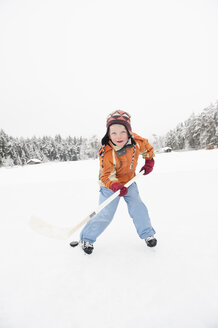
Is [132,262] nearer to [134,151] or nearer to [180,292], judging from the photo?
[180,292]

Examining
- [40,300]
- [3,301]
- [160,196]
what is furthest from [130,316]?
[160,196]

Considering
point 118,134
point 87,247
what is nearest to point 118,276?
point 87,247

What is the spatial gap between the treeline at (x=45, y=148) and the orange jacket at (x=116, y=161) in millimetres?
49684

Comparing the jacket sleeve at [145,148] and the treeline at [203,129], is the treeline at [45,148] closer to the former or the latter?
the treeline at [203,129]

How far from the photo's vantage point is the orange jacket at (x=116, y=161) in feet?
6.67

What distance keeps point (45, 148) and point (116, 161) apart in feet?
204

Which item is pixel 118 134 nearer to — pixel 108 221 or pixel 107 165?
pixel 107 165

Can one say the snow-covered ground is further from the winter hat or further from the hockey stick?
the winter hat

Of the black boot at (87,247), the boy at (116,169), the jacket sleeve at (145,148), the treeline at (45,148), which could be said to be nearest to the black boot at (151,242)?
the boy at (116,169)

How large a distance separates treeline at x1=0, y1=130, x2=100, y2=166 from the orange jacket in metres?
49.7

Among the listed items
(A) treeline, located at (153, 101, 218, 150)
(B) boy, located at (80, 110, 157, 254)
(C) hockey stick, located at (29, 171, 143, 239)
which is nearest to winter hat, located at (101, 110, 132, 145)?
(B) boy, located at (80, 110, 157, 254)

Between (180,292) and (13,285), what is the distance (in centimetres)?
158

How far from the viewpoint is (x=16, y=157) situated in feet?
170

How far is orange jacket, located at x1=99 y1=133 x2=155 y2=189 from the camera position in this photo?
80.0 inches
